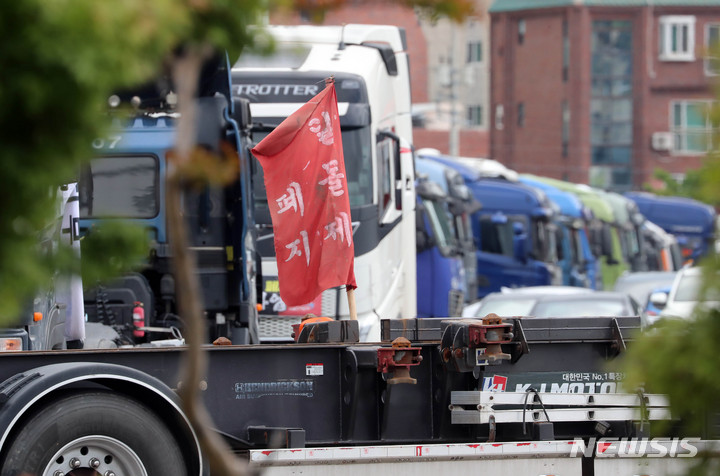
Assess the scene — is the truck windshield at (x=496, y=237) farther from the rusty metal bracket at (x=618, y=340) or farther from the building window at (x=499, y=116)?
the building window at (x=499, y=116)

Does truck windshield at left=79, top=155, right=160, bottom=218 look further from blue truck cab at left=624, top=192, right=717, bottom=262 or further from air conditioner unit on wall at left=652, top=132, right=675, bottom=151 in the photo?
air conditioner unit on wall at left=652, top=132, right=675, bottom=151

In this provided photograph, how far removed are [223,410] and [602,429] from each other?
7.10ft

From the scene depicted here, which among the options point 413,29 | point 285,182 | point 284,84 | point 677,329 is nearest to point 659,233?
point 413,29

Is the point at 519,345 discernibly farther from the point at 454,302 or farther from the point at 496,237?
the point at 496,237

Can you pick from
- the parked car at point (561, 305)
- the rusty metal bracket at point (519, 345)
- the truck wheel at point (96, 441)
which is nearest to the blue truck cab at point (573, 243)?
the parked car at point (561, 305)

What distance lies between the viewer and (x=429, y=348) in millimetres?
7480

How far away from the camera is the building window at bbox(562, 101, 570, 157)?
74125 millimetres

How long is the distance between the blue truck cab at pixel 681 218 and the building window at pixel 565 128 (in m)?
20.8

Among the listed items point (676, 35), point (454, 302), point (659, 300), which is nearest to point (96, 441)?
point (454, 302)

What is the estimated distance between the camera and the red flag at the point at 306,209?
31.4 feet

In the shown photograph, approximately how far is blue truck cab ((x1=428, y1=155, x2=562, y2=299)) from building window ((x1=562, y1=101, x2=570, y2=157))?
45197 mm

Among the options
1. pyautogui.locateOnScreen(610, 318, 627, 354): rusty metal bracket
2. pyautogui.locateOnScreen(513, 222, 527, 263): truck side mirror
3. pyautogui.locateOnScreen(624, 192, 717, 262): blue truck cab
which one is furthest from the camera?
pyautogui.locateOnScreen(624, 192, 717, 262): blue truck cab

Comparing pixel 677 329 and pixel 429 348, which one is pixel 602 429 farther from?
pixel 677 329

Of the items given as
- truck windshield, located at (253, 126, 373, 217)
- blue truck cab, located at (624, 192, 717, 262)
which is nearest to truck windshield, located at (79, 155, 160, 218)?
truck windshield, located at (253, 126, 373, 217)
